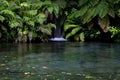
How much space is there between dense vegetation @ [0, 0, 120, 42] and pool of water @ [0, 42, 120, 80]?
387cm

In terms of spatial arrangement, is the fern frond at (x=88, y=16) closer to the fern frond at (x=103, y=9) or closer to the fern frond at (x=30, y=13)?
the fern frond at (x=103, y=9)

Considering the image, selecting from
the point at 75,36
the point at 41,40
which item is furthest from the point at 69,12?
the point at 41,40

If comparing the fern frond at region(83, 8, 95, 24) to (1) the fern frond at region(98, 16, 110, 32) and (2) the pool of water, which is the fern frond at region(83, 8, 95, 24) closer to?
(1) the fern frond at region(98, 16, 110, 32)

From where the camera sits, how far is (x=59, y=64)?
1346 cm

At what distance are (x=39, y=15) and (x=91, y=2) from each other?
314cm

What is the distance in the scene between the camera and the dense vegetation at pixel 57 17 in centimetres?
2195

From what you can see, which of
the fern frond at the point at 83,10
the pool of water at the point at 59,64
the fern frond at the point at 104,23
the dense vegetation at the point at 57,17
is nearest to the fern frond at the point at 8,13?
the dense vegetation at the point at 57,17

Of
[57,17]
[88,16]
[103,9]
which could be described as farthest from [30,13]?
[103,9]

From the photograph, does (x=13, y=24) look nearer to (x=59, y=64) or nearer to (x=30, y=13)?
(x=30, y=13)

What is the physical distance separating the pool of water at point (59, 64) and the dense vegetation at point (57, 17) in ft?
12.7

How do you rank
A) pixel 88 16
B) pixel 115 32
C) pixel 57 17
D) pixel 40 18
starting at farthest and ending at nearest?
pixel 57 17 < pixel 88 16 < pixel 40 18 < pixel 115 32

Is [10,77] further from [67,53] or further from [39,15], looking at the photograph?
[39,15]

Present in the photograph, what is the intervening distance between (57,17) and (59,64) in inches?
433

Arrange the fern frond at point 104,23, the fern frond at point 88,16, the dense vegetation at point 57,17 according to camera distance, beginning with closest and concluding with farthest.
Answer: the dense vegetation at point 57,17
the fern frond at point 104,23
the fern frond at point 88,16
